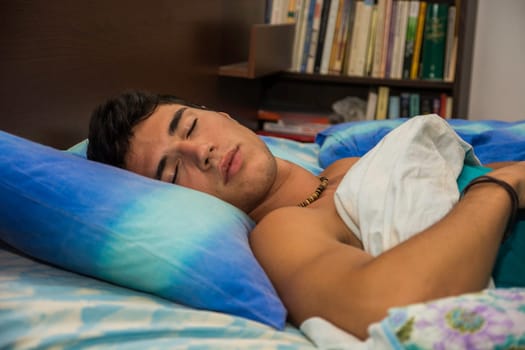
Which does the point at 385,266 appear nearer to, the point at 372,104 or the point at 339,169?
the point at 339,169

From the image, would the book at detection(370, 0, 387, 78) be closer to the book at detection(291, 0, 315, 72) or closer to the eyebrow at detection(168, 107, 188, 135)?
the book at detection(291, 0, 315, 72)

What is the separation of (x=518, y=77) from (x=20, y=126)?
2.21 meters

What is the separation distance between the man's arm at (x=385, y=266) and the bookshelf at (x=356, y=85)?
1.34m

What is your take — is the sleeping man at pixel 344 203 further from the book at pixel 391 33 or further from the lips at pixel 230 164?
the book at pixel 391 33

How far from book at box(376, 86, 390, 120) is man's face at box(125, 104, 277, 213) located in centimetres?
160

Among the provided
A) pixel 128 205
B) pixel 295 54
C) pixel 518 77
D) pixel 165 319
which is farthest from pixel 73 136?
pixel 518 77

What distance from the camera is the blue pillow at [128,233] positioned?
863 millimetres

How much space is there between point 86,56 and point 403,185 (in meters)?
0.74

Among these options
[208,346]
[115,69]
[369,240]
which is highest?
[115,69]

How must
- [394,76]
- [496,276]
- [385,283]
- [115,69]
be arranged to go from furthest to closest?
1. [394,76]
2. [115,69]
3. [496,276]
4. [385,283]

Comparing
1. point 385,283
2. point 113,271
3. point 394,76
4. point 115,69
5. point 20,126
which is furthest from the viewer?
point 394,76

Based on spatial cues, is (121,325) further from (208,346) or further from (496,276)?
(496,276)

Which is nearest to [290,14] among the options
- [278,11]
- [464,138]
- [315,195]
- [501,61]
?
[278,11]

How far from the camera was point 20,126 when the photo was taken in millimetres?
1164
